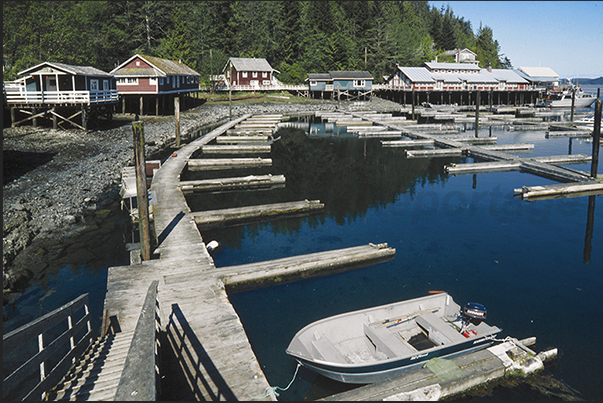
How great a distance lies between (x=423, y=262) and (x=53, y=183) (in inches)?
710

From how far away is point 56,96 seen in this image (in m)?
33.6

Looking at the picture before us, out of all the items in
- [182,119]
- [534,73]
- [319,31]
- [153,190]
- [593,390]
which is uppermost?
[319,31]

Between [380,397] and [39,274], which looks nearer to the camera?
[380,397]

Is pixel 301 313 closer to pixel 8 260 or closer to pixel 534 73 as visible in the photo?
pixel 8 260

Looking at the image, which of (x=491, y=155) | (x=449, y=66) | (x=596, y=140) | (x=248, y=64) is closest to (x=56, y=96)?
(x=491, y=155)

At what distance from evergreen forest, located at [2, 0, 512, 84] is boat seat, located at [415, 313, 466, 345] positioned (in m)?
62.0

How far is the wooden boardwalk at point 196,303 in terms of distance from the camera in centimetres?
758

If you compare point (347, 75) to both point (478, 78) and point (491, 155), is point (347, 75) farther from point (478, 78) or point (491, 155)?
point (491, 155)

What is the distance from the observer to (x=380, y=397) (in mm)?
7305

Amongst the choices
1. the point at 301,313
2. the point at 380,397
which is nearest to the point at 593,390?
the point at 380,397

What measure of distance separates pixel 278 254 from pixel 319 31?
86.3 metres

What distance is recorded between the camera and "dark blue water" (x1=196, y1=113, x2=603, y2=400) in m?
10.5

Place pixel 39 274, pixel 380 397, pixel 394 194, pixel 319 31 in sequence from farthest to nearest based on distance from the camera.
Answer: pixel 319 31 < pixel 394 194 < pixel 39 274 < pixel 380 397

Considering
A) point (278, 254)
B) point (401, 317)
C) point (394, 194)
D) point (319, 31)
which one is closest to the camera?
point (401, 317)
